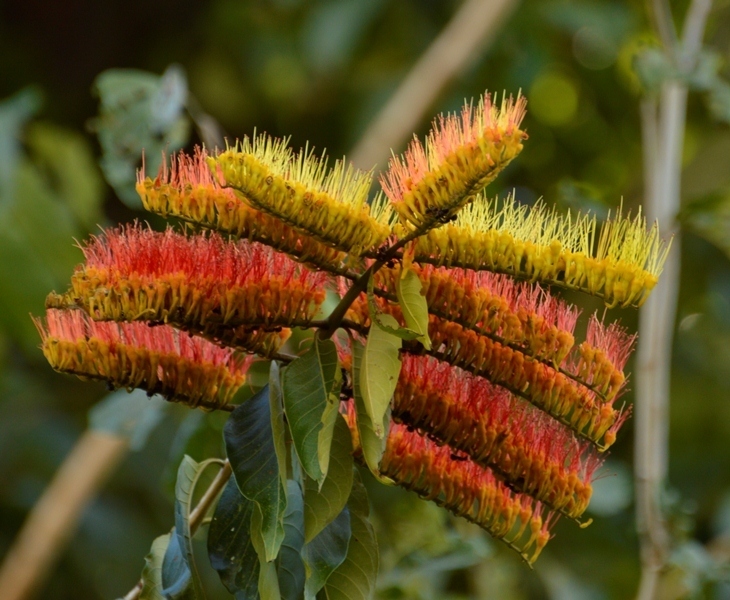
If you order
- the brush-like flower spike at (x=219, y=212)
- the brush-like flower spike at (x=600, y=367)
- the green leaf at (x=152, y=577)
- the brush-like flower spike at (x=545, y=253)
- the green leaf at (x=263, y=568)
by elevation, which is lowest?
the green leaf at (x=152, y=577)

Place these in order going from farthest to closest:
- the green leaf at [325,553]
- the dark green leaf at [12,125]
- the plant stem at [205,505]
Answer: the dark green leaf at [12,125] → the plant stem at [205,505] → the green leaf at [325,553]

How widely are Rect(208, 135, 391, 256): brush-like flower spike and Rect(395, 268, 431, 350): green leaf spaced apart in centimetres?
3

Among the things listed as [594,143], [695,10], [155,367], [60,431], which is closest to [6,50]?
[60,431]

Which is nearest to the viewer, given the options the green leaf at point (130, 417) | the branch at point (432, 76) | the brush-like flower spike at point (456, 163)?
the brush-like flower spike at point (456, 163)

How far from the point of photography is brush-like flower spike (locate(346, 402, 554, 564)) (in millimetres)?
809

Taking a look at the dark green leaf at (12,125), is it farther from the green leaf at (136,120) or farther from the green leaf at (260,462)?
the green leaf at (260,462)

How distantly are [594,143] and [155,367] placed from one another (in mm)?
2235

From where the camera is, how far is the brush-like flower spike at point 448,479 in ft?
2.65

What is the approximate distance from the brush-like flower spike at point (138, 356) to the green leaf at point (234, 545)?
9 cm

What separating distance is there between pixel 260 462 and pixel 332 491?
6 centimetres

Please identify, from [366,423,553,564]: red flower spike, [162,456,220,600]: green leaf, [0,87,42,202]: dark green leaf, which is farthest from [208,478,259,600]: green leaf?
[0,87,42,202]: dark green leaf

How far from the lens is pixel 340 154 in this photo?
3240mm

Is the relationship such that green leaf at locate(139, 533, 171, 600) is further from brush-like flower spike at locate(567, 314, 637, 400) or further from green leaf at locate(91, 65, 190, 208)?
green leaf at locate(91, 65, 190, 208)

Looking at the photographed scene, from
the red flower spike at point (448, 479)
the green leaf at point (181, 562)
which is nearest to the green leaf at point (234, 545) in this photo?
the green leaf at point (181, 562)
